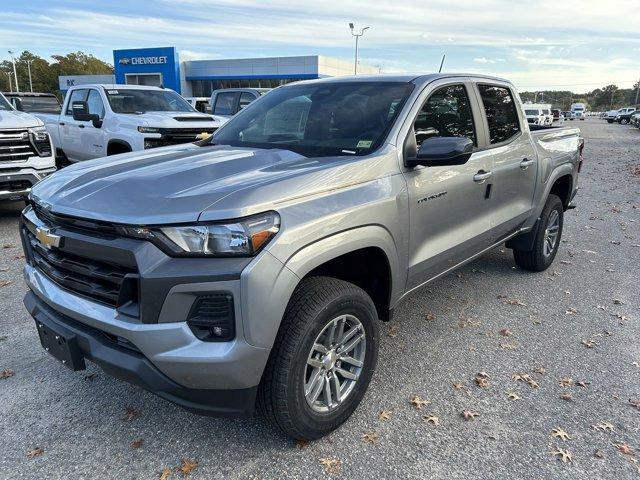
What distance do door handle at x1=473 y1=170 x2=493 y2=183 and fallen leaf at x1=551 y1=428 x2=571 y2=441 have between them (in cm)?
174

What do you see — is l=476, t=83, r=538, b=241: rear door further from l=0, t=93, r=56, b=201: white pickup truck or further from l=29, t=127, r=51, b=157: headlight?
l=29, t=127, r=51, b=157: headlight

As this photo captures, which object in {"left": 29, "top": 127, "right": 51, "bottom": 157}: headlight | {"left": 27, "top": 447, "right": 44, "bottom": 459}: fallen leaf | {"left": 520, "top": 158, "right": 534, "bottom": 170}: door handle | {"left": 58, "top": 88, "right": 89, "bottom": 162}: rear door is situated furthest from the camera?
{"left": 58, "top": 88, "right": 89, "bottom": 162}: rear door

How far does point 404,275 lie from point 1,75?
11987cm

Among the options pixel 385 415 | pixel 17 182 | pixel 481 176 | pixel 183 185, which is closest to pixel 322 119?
pixel 481 176

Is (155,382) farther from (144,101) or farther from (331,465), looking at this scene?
(144,101)

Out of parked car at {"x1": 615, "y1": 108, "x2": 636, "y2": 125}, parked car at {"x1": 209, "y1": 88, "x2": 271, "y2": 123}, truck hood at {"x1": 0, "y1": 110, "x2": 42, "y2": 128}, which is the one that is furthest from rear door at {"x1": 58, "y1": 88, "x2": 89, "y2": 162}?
parked car at {"x1": 615, "y1": 108, "x2": 636, "y2": 125}

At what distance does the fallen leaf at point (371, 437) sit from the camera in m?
2.72

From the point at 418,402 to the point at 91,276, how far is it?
1995 millimetres

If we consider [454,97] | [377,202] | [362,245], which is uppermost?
[454,97]

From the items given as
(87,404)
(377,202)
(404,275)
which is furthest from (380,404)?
(87,404)

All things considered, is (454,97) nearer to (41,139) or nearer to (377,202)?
(377,202)

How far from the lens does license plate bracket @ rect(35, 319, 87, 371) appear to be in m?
2.39

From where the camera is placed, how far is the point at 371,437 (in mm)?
2748

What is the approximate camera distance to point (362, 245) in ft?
8.70
